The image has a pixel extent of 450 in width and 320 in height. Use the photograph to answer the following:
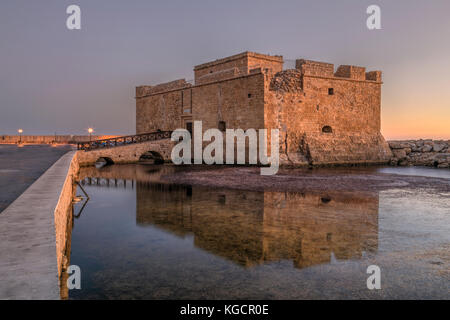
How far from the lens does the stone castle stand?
1895 centimetres

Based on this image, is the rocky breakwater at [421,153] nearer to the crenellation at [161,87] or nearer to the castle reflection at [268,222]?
the crenellation at [161,87]

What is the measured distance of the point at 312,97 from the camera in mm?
20188

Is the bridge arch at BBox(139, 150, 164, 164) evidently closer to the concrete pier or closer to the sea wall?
the concrete pier

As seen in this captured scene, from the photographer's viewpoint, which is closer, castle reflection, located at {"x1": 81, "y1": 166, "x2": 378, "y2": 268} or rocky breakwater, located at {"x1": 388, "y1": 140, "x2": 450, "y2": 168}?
castle reflection, located at {"x1": 81, "y1": 166, "x2": 378, "y2": 268}

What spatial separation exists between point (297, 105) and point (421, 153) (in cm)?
1075

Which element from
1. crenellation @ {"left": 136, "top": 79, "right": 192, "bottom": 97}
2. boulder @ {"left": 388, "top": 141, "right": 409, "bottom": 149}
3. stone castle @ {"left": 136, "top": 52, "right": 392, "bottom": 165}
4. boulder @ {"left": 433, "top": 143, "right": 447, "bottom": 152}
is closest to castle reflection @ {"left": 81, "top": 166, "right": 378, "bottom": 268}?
stone castle @ {"left": 136, "top": 52, "right": 392, "bottom": 165}

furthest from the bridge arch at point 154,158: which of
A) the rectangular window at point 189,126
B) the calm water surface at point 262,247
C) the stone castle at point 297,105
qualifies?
the calm water surface at point 262,247

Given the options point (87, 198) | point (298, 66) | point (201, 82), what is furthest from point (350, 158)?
point (87, 198)

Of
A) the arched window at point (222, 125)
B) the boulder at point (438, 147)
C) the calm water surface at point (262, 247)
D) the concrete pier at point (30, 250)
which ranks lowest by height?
the calm water surface at point (262, 247)

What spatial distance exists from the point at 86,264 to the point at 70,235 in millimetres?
1662

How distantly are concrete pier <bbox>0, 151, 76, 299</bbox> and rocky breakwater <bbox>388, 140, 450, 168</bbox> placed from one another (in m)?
23.0

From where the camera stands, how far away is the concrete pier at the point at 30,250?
2.21 metres

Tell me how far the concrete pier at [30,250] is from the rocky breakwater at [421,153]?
22975 mm
